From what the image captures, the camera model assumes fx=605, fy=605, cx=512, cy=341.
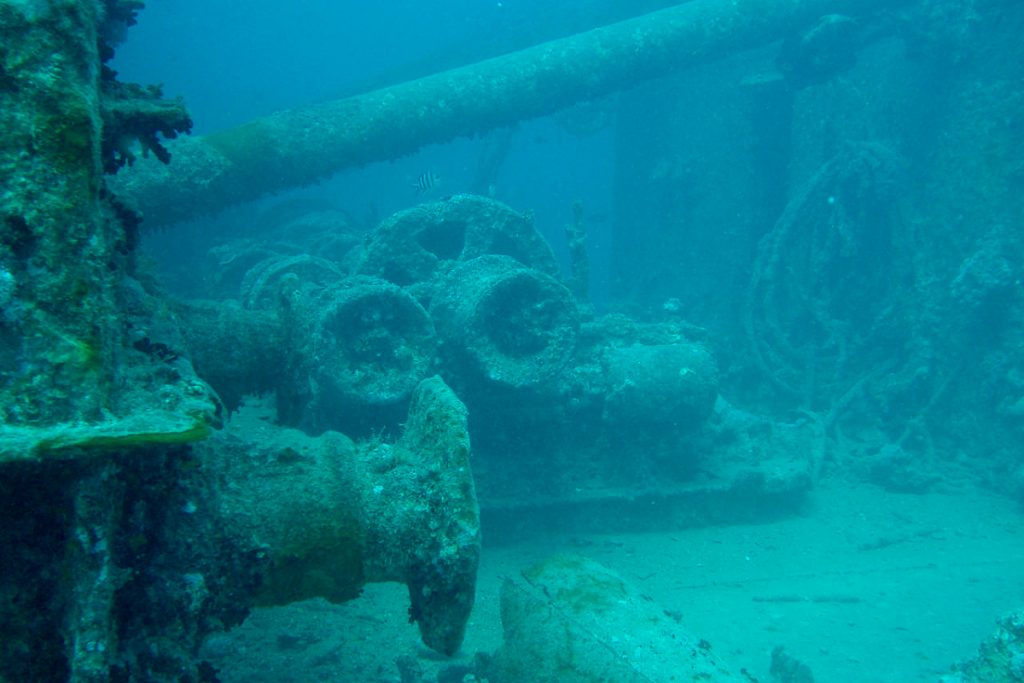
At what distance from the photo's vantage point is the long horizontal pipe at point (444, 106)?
7500 mm

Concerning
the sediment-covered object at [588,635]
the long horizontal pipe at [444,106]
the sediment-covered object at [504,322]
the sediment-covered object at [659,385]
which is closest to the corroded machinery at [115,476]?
the sediment-covered object at [588,635]

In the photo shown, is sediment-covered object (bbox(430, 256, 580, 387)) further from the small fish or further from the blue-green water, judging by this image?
the small fish

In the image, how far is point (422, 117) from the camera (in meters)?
8.75

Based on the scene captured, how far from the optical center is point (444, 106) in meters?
8.83

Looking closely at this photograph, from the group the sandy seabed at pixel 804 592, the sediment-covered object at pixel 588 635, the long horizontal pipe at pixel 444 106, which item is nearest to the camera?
the sediment-covered object at pixel 588 635

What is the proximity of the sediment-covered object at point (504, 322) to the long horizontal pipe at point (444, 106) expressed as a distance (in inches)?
138

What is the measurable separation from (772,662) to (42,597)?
5121 mm

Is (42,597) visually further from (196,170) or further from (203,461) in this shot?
(196,170)

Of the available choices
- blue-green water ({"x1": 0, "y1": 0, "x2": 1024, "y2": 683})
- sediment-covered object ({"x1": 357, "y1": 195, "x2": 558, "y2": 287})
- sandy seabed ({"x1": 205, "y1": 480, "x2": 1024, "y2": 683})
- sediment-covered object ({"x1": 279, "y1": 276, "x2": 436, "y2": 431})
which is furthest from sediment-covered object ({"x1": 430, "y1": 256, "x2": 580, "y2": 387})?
sandy seabed ({"x1": 205, "y1": 480, "x2": 1024, "y2": 683})

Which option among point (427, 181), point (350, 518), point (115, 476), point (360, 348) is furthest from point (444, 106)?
point (115, 476)

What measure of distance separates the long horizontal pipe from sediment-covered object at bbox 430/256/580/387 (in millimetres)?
3499

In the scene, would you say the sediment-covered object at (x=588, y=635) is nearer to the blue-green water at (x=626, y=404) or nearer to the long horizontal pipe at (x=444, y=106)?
the blue-green water at (x=626, y=404)

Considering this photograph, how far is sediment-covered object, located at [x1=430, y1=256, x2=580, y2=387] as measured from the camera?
538 cm

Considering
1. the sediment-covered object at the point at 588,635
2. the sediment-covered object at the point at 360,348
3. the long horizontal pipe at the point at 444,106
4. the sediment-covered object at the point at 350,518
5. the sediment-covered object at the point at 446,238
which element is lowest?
the sediment-covered object at the point at 588,635
